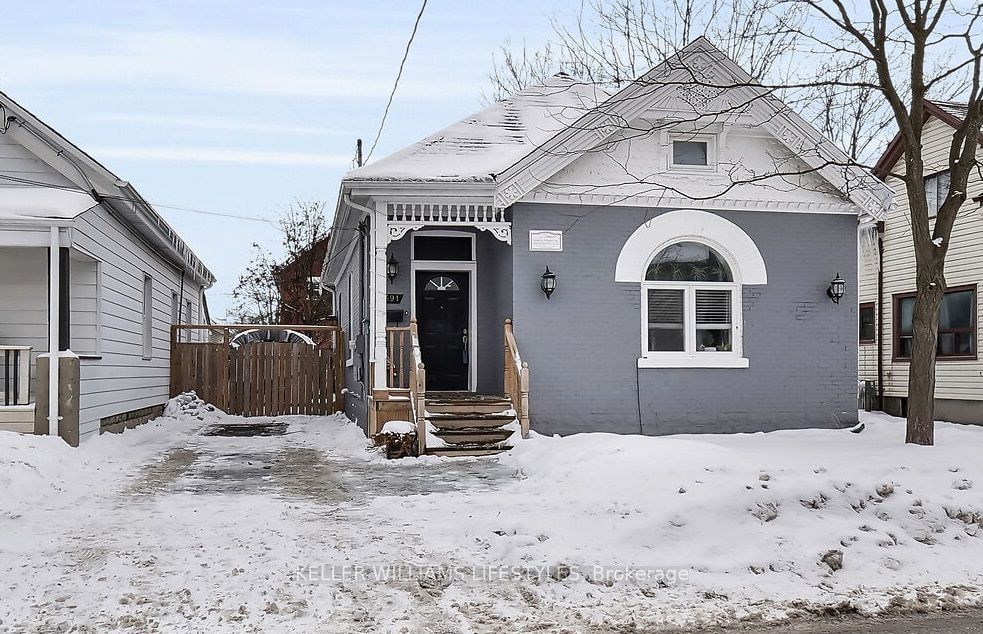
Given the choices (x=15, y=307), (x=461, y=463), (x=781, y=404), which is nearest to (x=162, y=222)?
(x=15, y=307)

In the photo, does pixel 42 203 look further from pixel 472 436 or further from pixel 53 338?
pixel 472 436

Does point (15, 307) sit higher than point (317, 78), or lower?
lower

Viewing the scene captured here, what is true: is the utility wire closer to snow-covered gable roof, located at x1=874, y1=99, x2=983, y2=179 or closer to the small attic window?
the small attic window

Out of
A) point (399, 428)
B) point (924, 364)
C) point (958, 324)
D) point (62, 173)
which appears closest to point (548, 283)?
point (399, 428)

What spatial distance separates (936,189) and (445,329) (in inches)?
426

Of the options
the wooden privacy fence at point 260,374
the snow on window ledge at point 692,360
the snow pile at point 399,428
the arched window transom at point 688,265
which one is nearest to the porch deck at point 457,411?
the snow pile at point 399,428

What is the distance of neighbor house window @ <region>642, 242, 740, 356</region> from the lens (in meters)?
12.9

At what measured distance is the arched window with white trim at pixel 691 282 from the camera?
504 inches

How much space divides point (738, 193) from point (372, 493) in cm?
746

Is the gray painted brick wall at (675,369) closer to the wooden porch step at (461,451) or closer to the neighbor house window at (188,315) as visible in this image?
the wooden porch step at (461,451)

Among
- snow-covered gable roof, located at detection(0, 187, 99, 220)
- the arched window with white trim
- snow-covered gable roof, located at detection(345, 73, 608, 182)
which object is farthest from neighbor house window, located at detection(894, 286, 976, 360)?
snow-covered gable roof, located at detection(0, 187, 99, 220)

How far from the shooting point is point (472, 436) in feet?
37.5

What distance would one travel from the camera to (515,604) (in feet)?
17.2

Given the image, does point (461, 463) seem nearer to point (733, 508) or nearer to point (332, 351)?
point (733, 508)
